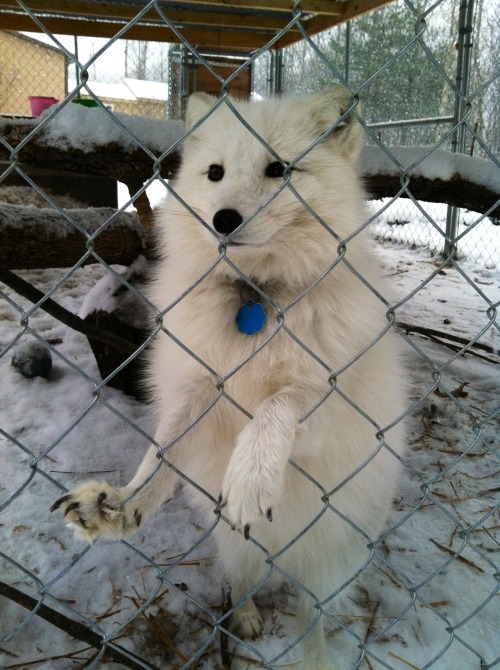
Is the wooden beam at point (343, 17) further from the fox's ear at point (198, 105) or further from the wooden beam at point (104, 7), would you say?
the fox's ear at point (198, 105)

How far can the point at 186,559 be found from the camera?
87.6 inches

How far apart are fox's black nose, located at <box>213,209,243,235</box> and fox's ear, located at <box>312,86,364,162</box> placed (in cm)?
59

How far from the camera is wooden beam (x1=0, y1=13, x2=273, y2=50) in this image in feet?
19.0

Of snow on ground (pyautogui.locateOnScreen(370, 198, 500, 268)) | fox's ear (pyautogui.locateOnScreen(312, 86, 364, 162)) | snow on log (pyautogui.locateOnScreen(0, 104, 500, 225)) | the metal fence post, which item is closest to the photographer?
fox's ear (pyautogui.locateOnScreen(312, 86, 364, 162))

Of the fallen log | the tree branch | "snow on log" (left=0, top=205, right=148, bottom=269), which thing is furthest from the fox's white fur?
"snow on log" (left=0, top=205, right=148, bottom=269)

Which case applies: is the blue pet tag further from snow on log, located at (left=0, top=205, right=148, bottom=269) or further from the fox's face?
snow on log, located at (left=0, top=205, right=148, bottom=269)

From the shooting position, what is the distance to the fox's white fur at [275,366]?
4.79 ft

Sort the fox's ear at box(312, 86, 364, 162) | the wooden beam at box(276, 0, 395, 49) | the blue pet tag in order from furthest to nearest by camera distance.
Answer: the wooden beam at box(276, 0, 395, 49) < the fox's ear at box(312, 86, 364, 162) < the blue pet tag

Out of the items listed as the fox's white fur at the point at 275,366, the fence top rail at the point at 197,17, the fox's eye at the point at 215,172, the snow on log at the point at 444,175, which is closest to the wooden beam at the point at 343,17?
the fence top rail at the point at 197,17

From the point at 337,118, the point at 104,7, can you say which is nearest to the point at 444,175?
the point at 337,118

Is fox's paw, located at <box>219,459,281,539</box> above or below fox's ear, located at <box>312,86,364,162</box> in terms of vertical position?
below

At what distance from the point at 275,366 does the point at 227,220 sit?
445mm

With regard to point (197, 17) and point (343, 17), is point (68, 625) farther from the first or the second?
point (197, 17)

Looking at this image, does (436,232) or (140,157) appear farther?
(436,232)
